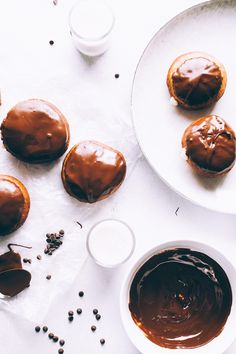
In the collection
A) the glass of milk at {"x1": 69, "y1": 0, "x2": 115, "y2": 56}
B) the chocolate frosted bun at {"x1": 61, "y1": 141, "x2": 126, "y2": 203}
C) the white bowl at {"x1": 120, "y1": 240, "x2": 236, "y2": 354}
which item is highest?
the glass of milk at {"x1": 69, "y1": 0, "x2": 115, "y2": 56}

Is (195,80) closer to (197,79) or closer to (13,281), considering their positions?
(197,79)

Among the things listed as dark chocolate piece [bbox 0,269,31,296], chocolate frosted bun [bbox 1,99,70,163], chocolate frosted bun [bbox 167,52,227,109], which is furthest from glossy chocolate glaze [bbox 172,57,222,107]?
dark chocolate piece [bbox 0,269,31,296]

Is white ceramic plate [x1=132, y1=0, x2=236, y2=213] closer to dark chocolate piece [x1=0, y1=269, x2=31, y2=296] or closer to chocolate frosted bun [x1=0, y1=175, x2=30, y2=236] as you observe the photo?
chocolate frosted bun [x1=0, y1=175, x2=30, y2=236]


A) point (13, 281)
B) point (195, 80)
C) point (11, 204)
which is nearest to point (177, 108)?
point (195, 80)

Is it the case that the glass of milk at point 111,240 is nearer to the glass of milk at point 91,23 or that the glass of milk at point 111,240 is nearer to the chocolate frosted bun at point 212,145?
the chocolate frosted bun at point 212,145

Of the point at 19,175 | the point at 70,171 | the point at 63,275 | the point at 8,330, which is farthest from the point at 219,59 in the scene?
the point at 8,330

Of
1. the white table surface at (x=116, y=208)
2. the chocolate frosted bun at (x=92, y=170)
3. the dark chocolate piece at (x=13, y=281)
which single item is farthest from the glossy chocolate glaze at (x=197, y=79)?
the dark chocolate piece at (x=13, y=281)
